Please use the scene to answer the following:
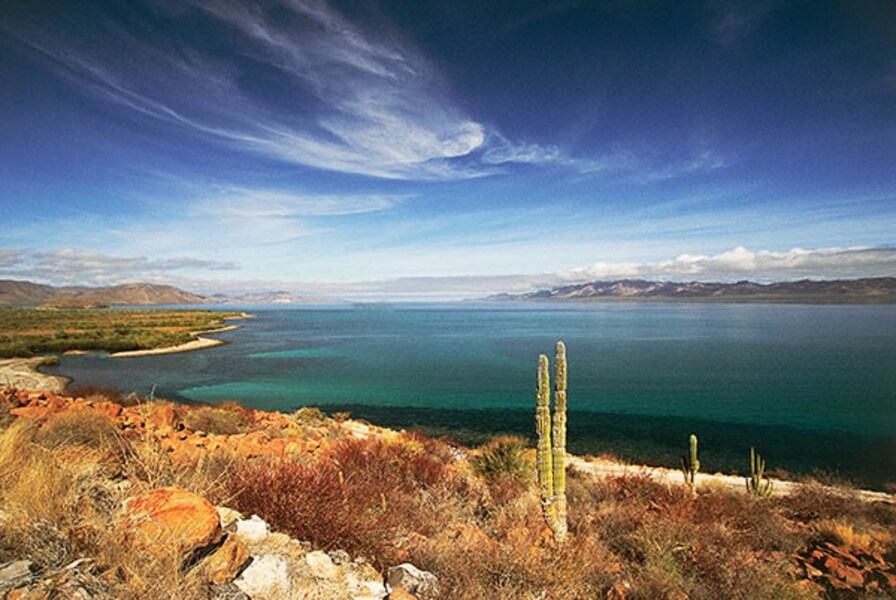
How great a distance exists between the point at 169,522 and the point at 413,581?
2131mm

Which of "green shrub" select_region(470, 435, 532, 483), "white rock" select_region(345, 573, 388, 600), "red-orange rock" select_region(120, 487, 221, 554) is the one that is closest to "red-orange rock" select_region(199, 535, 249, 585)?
"red-orange rock" select_region(120, 487, 221, 554)

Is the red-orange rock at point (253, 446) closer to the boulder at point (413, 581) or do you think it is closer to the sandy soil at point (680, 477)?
the boulder at point (413, 581)

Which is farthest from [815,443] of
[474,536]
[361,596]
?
[361,596]

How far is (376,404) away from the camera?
1072 inches

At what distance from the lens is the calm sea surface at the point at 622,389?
19.6 meters

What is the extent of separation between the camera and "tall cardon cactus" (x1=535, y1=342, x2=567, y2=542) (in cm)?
761

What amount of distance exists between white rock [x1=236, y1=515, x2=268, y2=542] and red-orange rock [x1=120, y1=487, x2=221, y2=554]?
61 centimetres

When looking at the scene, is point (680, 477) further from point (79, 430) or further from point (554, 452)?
point (79, 430)

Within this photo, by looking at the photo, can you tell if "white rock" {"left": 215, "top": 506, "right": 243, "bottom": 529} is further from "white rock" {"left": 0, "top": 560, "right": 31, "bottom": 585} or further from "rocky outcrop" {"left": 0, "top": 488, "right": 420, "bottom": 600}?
"white rock" {"left": 0, "top": 560, "right": 31, "bottom": 585}

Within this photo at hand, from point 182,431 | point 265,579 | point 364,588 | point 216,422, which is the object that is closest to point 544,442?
point 364,588

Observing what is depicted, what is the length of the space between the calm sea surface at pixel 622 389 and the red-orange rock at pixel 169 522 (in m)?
17.7

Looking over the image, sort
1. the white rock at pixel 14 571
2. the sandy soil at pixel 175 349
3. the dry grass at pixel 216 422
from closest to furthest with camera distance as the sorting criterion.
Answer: the white rock at pixel 14 571 → the dry grass at pixel 216 422 → the sandy soil at pixel 175 349

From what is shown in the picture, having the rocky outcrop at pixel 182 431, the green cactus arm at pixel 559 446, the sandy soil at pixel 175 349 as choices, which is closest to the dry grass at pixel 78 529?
the rocky outcrop at pixel 182 431

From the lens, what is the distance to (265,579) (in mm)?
3475
